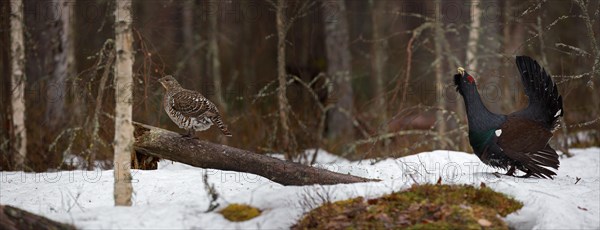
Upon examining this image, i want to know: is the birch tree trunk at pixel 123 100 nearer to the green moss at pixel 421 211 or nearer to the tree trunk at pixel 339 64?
the green moss at pixel 421 211

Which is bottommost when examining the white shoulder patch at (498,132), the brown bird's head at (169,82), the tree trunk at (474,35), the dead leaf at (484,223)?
the dead leaf at (484,223)

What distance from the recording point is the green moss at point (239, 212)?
5656mm

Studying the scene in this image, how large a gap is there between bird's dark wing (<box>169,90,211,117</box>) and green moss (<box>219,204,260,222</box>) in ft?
7.56

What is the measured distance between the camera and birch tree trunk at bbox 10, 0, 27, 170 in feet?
32.7

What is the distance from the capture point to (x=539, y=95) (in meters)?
7.65

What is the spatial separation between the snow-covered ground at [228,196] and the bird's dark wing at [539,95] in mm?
777

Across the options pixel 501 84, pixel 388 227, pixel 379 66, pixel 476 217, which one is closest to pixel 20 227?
pixel 388 227

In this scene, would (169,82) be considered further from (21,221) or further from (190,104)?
(21,221)

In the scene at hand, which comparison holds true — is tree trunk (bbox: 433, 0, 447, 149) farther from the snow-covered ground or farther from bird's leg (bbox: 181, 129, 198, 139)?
bird's leg (bbox: 181, 129, 198, 139)

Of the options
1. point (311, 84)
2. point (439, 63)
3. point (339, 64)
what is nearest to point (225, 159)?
point (311, 84)

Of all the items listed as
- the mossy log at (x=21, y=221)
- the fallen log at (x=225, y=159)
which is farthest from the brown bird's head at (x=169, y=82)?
the mossy log at (x=21, y=221)

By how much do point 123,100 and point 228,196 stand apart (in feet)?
4.37

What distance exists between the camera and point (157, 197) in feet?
23.8

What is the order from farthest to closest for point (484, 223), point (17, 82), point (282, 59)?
point (282, 59) → point (17, 82) → point (484, 223)
